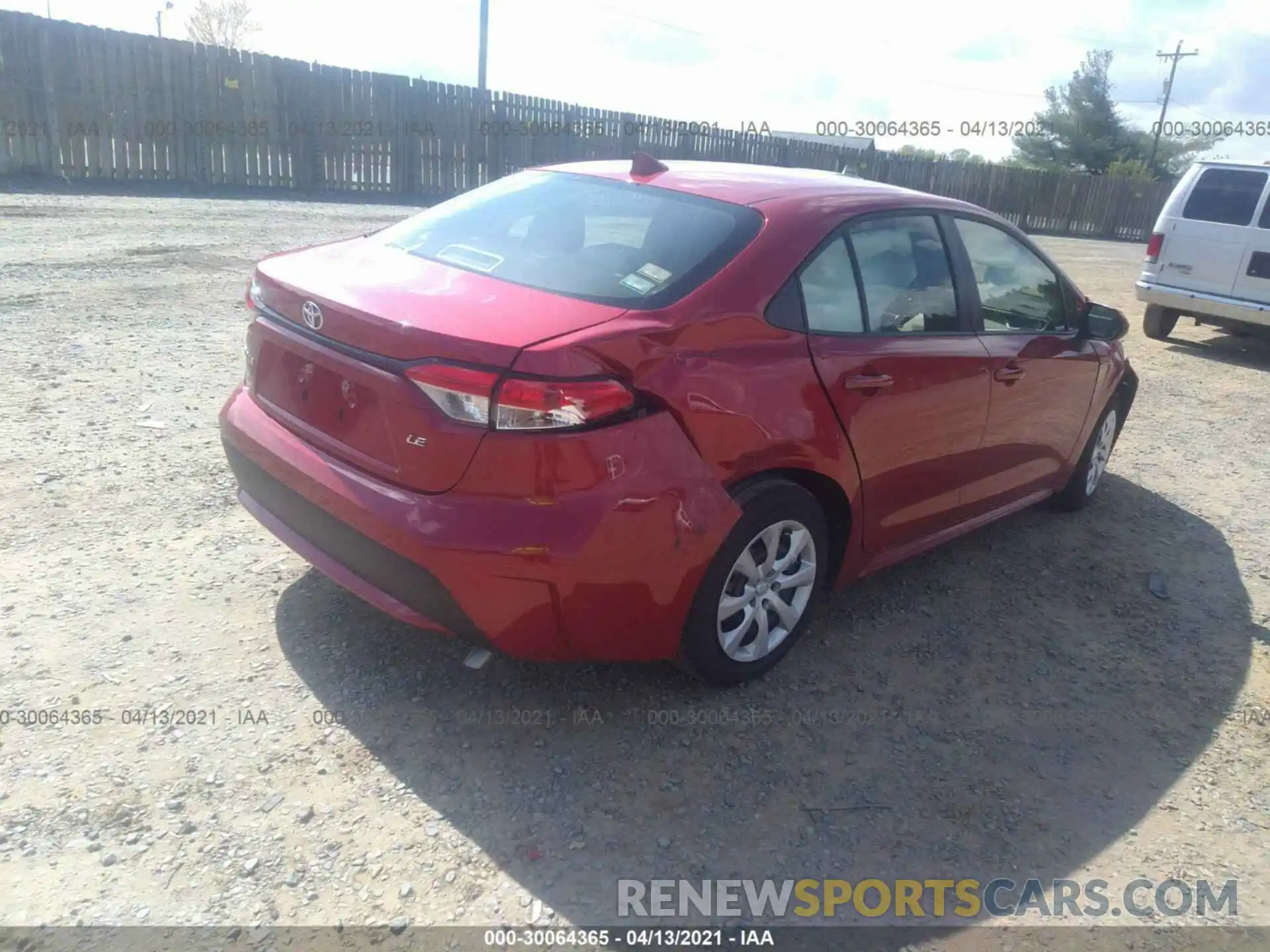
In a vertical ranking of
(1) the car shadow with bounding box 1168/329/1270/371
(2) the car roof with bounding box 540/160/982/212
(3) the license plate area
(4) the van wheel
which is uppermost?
(2) the car roof with bounding box 540/160/982/212

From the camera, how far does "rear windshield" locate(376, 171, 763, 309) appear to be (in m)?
2.95

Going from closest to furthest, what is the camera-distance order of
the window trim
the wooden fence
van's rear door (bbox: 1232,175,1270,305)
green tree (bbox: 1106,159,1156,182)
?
the window trim, van's rear door (bbox: 1232,175,1270,305), the wooden fence, green tree (bbox: 1106,159,1156,182)

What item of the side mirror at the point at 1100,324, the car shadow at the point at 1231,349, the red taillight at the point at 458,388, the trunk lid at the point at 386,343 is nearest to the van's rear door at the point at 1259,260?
the car shadow at the point at 1231,349

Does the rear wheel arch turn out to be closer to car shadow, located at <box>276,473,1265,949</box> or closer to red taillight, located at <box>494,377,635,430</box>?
car shadow, located at <box>276,473,1265,949</box>

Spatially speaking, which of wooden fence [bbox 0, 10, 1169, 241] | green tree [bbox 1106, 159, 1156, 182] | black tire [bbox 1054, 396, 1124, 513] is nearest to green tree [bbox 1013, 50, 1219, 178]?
green tree [bbox 1106, 159, 1156, 182]

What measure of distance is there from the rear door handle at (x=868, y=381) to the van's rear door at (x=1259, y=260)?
26.1 feet

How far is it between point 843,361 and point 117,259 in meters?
7.55

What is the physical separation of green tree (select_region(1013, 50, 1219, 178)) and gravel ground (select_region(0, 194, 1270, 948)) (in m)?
45.4

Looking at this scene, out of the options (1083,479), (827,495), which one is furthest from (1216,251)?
(827,495)

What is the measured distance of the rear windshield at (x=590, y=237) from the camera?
295 centimetres

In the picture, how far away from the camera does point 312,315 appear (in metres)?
2.91

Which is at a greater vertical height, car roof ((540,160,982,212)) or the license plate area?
car roof ((540,160,982,212))

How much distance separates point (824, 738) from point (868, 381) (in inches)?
47.0

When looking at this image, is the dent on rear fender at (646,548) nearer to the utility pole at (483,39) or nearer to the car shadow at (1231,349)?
the car shadow at (1231,349)
